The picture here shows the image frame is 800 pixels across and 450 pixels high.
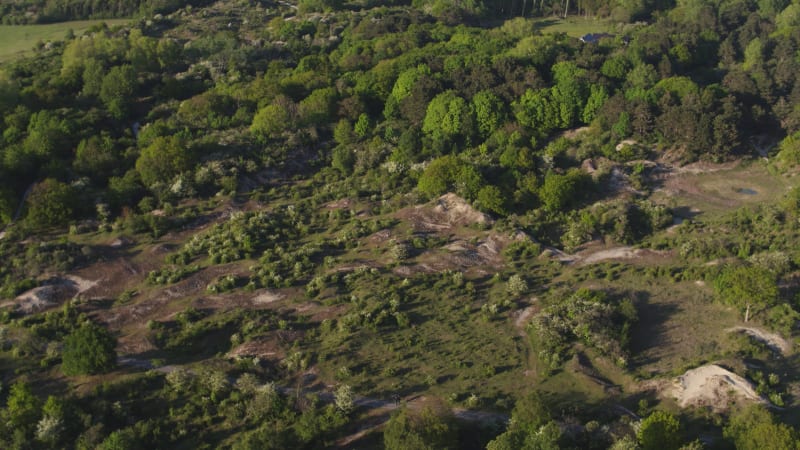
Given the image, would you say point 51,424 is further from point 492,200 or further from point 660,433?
point 492,200

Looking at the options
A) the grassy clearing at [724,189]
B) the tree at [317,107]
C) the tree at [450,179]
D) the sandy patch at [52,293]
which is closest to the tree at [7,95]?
the tree at [317,107]

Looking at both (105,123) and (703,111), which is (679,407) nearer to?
(703,111)

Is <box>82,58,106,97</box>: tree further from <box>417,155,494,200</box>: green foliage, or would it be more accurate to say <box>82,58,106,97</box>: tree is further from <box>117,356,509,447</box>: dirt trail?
<box>117,356,509,447</box>: dirt trail

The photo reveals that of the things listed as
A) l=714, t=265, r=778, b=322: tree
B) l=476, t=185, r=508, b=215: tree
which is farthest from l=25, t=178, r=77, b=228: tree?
l=714, t=265, r=778, b=322: tree

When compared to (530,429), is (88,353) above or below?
above

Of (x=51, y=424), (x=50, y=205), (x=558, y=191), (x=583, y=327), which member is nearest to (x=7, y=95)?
(x=50, y=205)

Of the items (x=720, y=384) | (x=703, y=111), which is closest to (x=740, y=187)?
(x=703, y=111)

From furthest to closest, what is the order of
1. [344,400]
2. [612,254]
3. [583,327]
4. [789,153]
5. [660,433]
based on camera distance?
[789,153]
[612,254]
[583,327]
[344,400]
[660,433]
